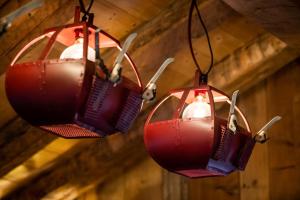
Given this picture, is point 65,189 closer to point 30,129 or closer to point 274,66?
point 30,129

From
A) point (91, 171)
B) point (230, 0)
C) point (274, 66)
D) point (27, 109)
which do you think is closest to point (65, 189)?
point (91, 171)

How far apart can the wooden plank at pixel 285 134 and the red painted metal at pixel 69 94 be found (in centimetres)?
193

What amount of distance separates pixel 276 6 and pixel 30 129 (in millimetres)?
1618

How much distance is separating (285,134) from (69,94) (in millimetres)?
2217

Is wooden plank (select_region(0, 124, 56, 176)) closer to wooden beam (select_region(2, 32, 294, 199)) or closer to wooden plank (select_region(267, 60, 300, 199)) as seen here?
wooden beam (select_region(2, 32, 294, 199))

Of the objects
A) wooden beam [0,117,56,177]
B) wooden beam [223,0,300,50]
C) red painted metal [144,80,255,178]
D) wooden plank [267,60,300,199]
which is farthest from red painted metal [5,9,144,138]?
wooden plank [267,60,300,199]

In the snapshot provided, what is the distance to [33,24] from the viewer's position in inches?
103

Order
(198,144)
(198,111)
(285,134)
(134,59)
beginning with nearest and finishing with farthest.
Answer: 1. (198,144)
2. (198,111)
3. (134,59)
4. (285,134)

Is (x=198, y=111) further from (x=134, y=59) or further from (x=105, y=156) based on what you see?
(x=105, y=156)

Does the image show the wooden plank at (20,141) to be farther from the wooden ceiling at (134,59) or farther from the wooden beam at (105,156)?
the wooden beam at (105,156)

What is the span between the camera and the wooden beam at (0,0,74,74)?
2.56m

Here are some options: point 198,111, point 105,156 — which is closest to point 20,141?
point 105,156

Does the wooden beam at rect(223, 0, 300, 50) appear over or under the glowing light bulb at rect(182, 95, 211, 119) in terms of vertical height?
over

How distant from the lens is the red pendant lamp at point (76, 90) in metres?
1.53
